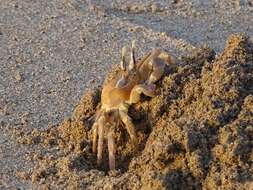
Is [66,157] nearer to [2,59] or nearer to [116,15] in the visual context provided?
[2,59]

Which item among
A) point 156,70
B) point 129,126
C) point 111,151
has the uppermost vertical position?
point 156,70

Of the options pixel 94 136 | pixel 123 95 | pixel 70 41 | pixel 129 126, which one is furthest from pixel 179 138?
pixel 70 41

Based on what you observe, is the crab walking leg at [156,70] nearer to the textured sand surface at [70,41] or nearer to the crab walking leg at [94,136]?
the crab walking leg at [94,136]

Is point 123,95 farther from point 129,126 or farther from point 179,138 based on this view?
point 179,138

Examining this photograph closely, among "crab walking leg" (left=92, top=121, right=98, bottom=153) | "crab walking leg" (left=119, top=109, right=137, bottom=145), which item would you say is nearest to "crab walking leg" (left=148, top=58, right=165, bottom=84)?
"crab walking leg" (left=119, top=109, right=137, bottom=145)

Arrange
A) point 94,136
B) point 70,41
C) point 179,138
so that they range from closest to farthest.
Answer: point 179,138 → point 94,136 → point 70,41

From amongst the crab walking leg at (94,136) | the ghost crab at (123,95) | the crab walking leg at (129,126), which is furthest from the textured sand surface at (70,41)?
the crab walking leg at (129,126)
